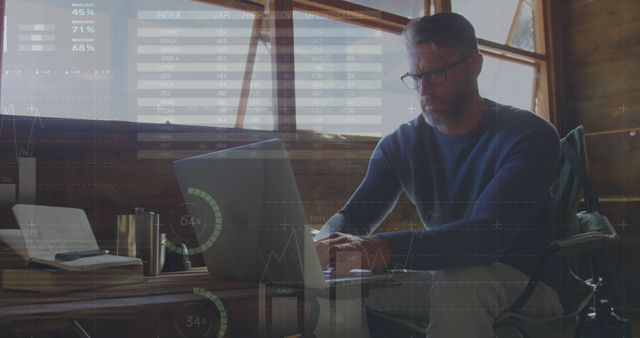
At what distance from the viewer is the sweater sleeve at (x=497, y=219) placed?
3.63 ft

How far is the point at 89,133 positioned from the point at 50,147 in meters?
0.11

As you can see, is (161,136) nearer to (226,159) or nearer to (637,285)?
(226,159)

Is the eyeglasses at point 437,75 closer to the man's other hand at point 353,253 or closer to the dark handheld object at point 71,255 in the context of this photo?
the man's other hand at point 353,253

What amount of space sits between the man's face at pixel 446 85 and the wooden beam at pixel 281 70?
0.54 metres

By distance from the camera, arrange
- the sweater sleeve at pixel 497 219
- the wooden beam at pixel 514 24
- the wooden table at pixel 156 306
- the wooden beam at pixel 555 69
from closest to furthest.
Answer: the wooden table at pixel 156 306 → the sweater sleeve at pixel 497 219 → the wooden beam at pixel 514 24 → the wooden beam at pixel 555 69

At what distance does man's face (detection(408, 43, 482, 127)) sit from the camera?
4.96 ft

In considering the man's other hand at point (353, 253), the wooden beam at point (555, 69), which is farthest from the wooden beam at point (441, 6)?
the man's other hand at point (353, 253)

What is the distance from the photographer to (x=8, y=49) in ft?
4.73

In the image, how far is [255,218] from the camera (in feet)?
2.93

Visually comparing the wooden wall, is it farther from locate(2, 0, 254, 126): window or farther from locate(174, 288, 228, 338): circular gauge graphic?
locate(174, 288, 228, 338): circular gauge graphic

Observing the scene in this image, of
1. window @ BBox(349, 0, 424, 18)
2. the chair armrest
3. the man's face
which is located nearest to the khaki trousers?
the chair armrest

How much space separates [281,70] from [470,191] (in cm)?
86

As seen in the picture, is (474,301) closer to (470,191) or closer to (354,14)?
(470,191)

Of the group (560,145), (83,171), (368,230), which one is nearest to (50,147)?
(83,171)
